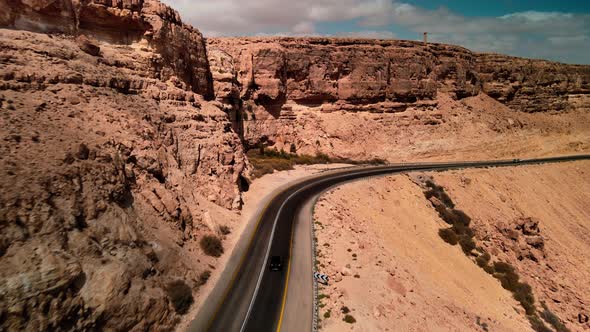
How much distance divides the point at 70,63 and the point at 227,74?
21174 mm

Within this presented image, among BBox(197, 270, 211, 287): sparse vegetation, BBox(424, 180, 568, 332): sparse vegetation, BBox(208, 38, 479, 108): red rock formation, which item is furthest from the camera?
BBox(208, 38, 479, 108): red rock formation

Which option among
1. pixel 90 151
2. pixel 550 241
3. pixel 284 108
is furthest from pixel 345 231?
pixel 284 108

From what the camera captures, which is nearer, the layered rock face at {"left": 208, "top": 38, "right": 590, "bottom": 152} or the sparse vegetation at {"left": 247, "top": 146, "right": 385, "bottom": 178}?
the sparse vegetation at {"left": 247, "top": 146, "right": 385, "bottom": 178}

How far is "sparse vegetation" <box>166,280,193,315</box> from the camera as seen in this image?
1588cm


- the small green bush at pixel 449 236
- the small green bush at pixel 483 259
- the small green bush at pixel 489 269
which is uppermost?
the small green bush at pixel 449 236

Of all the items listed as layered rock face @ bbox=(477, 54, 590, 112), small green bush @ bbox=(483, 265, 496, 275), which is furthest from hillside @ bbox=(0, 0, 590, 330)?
small green bush @ bbox=(483, 265, 496, 275)

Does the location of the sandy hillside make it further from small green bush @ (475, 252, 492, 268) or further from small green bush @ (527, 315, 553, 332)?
small green bush @ (475, 252, 492, 268)

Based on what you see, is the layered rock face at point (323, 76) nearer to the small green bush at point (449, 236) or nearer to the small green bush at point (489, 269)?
the small green bush at point (449, 236)

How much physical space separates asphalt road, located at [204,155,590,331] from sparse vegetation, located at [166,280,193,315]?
135 centimetres

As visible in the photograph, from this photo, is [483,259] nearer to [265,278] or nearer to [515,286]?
[515,286]

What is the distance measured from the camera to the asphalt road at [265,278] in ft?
50.6

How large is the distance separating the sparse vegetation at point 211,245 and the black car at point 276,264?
3.56 m

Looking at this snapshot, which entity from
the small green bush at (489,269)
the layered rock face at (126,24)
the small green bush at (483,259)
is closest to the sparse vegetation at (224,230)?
the layered rock face at (126,24)

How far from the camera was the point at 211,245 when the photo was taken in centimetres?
2112
